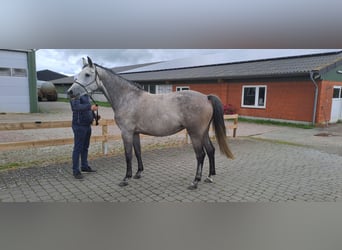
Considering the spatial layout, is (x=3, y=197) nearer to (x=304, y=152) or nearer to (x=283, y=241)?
(x=283, y=241)

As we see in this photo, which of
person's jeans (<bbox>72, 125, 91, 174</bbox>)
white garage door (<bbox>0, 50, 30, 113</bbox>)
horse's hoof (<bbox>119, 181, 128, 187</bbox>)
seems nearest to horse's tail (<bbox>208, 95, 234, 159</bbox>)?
horse's hoof (<bbox>119, 181, 128, 187</bbox>)

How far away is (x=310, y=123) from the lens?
10586mm

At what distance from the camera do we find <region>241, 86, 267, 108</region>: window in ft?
40.5

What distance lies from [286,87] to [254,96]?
1.73 meters

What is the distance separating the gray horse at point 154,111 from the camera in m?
3.46

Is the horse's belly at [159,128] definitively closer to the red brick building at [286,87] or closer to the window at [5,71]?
the red brick building at [286,87]

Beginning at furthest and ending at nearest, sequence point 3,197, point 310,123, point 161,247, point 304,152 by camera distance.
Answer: point 310,123 → point 304,152 → point 3,197 → point 161,247

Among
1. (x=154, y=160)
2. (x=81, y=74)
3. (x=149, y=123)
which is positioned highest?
(x=81, y=74)

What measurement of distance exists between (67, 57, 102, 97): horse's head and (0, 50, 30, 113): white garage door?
12469 mm

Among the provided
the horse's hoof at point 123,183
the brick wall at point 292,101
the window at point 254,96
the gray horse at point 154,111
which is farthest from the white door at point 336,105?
the horse's hoof at point 123,183

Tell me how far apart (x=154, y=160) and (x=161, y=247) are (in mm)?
2967

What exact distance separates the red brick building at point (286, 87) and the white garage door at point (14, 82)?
33.1ft

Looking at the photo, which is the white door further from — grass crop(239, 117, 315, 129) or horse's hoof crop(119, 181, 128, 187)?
horse's hoof crop(119, 181, 128, 187)
